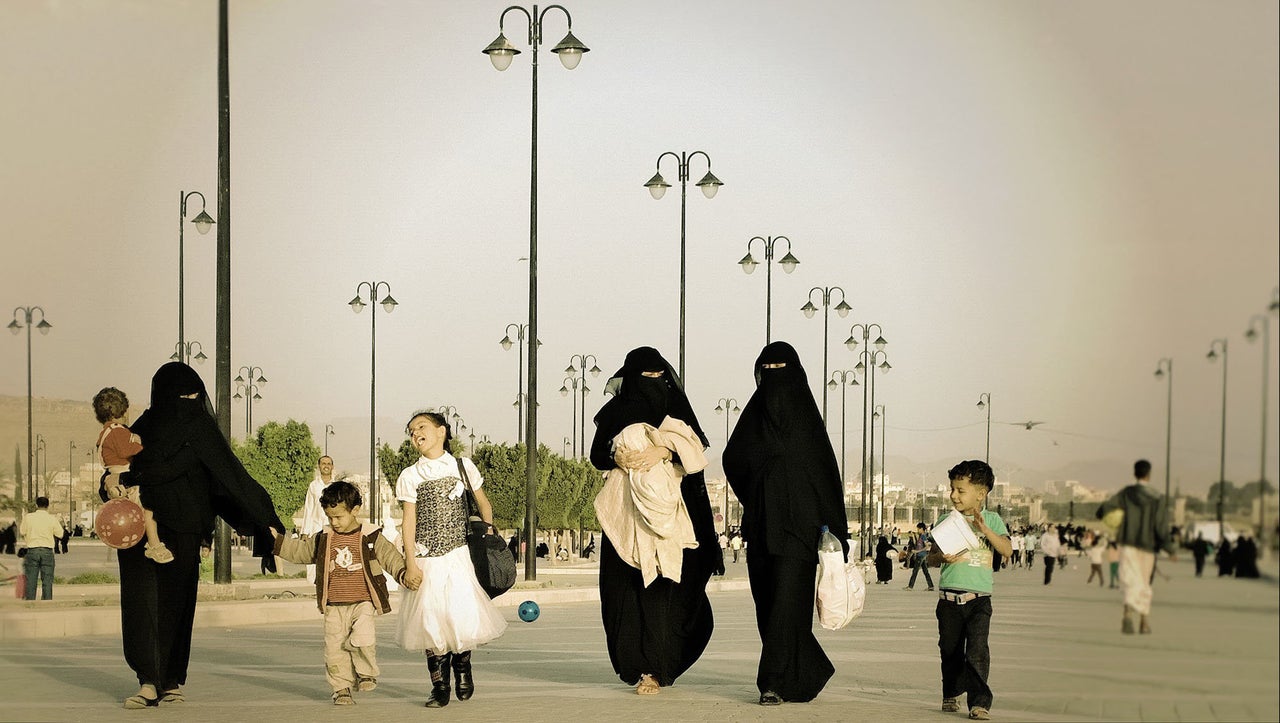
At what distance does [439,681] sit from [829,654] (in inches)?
207

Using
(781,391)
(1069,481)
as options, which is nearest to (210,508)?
(781,391)

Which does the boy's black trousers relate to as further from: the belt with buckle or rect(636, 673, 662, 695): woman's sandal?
rect(636, 673, 662, 695): woman's sandal

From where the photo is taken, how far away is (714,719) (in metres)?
10.1

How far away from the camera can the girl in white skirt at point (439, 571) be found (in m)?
10.9

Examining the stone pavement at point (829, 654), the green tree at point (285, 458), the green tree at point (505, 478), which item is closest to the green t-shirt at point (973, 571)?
the stone pavement at point (829, 654)

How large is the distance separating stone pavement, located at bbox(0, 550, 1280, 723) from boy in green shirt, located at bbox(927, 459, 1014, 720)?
0.57 ft

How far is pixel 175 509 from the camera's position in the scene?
1096 cm

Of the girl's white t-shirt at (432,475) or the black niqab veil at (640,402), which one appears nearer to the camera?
the girl's white t-shirt at (432,475)

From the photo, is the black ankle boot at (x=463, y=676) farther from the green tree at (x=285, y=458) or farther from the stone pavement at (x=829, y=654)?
the green tree at (x=285, y=458)

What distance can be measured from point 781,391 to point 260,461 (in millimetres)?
51811

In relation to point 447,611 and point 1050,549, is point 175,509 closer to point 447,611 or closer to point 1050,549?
point 447,611

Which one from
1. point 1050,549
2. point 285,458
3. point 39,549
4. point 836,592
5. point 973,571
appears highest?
point 1050,549

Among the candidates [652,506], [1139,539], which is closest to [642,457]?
[652,506]

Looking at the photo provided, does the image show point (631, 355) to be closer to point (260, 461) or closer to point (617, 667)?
point (617, 667)
